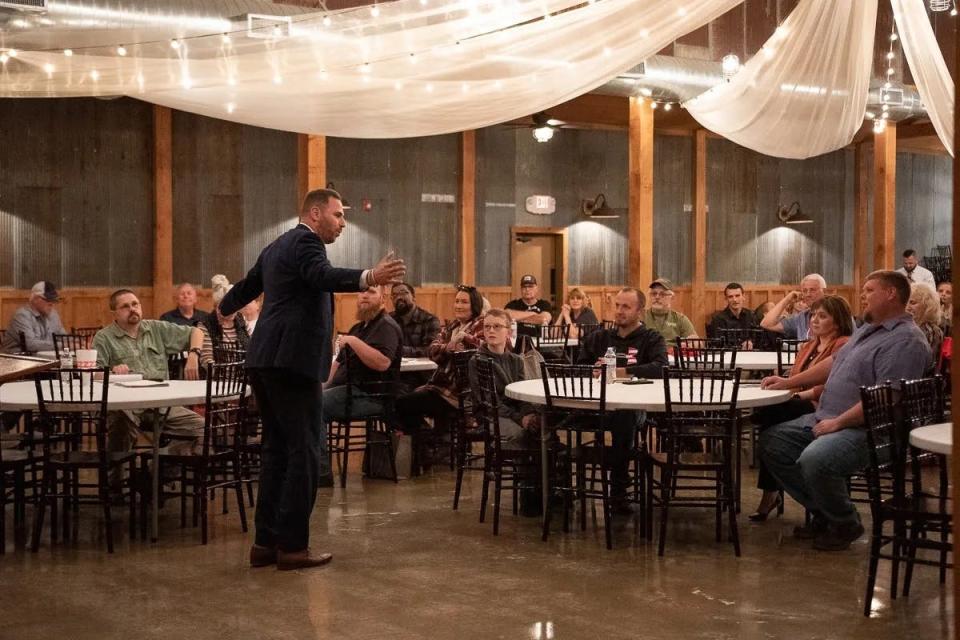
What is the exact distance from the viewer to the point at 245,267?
46.8ft

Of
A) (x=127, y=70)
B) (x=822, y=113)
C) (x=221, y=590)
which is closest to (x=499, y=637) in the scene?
(x=221, y=590)

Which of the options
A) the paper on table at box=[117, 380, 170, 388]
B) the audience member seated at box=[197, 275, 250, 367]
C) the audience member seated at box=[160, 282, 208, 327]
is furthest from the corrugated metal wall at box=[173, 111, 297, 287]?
the paper on table at box=[117, 380, 170, 388]

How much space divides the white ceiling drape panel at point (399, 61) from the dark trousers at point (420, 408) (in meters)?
2.05

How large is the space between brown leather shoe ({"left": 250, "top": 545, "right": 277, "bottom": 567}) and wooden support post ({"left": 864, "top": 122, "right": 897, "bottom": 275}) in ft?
39.2

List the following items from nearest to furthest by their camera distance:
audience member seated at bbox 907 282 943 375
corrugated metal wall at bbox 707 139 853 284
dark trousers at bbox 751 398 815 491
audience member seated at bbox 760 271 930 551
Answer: audience member seated at bbox 760 271 930 551, dark trousers at bbox 751 398 815 491, audience member seated at bbox 907 282 943 375, corrugated metal wall at bbox 707 139 853 284

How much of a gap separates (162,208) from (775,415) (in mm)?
8992

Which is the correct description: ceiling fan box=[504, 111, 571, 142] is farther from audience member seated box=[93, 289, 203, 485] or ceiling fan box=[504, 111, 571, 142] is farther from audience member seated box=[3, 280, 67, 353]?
audience member seated box=[93, 289, 203, 485]

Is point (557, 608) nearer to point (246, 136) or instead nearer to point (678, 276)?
point (246, 136)

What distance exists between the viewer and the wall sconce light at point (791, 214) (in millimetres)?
18500

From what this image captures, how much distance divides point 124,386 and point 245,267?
824 centimetres

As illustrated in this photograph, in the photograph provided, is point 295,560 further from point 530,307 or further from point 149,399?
point 530,307

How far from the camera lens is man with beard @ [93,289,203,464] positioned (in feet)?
22.0

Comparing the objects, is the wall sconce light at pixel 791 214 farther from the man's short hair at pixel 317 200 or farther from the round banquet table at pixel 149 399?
the man's short hair at pixel 317 200

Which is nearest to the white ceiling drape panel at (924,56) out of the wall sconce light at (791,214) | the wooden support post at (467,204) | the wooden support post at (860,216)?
the wooden support post at (467,204)
